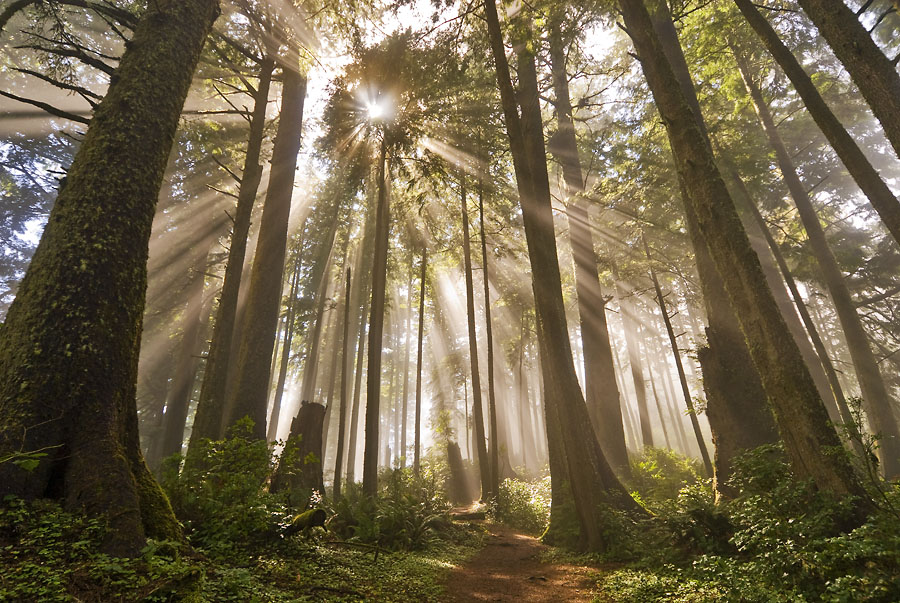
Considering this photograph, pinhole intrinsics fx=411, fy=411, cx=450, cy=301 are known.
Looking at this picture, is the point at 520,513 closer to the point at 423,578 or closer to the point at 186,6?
the point at 423,578

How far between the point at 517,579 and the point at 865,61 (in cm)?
931

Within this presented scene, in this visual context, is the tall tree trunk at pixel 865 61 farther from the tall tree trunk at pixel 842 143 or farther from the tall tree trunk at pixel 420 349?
the tall tree trunk at pixel 420 349

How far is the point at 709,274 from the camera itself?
939cm

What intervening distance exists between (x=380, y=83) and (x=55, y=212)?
1066 cm

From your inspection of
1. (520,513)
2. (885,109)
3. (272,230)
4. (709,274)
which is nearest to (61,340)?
(272,230)

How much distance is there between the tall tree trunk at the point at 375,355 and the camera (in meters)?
11.1

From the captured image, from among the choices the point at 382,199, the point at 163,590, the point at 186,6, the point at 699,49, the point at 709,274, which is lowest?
the point at 163,590

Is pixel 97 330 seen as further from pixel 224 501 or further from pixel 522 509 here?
pixel 522 509

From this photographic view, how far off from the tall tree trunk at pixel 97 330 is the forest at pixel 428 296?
2cm

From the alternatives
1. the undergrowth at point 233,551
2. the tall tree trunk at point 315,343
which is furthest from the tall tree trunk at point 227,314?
the tall tree trunk at point 315,343

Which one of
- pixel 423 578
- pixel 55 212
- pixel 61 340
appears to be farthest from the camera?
pixel 423 578

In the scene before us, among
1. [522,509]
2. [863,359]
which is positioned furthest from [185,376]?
[863,359]

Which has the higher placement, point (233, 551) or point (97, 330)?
point (97, 330)

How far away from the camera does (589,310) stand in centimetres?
1431
